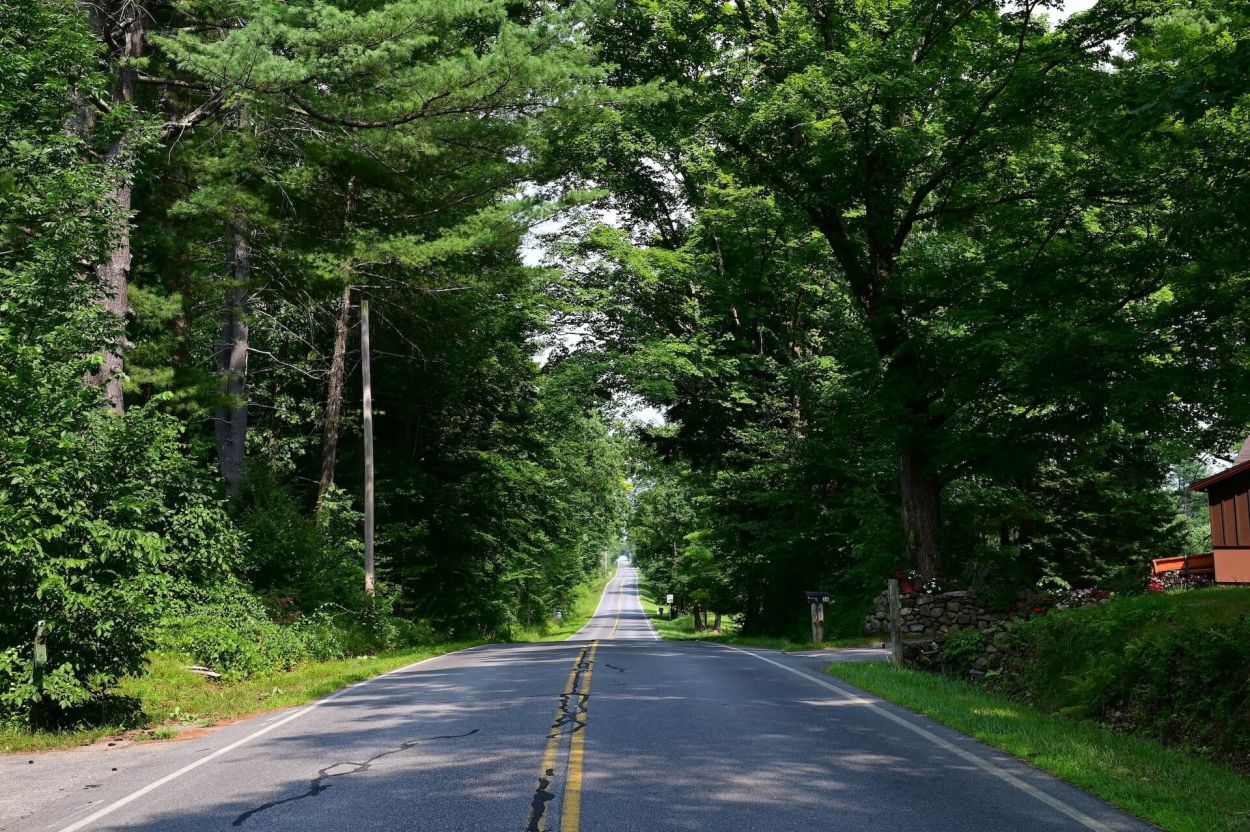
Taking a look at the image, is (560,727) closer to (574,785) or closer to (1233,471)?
(574,785)

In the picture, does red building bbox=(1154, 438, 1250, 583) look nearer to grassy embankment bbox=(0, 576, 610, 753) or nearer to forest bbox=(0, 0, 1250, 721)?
forest bbox=(0, 0, 1250, 721)

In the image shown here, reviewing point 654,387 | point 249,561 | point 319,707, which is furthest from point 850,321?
point 319,707

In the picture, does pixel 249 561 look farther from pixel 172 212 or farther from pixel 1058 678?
pixel 1058 678

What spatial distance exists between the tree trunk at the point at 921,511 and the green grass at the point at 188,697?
10565 mm

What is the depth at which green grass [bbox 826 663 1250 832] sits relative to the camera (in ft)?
20.1

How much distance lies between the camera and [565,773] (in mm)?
7422

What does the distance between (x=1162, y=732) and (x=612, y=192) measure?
987 inches

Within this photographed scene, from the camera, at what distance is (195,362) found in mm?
26531

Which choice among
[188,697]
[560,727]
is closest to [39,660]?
[188,697]

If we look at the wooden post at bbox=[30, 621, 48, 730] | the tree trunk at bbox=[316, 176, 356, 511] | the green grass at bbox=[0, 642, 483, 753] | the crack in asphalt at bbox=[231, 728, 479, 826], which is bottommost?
the green grass at bbox=[0, 642, 483, 753]

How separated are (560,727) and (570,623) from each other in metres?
66.9

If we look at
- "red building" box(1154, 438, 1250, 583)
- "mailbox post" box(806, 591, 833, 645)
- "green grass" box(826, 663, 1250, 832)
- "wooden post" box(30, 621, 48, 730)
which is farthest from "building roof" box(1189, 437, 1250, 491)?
"wooden post" box(30, 621, 48, 730)

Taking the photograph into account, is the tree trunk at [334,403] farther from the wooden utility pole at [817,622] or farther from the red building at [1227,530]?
the red building at [1227,530]

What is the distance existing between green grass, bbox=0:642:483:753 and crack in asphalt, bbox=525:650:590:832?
399cm
